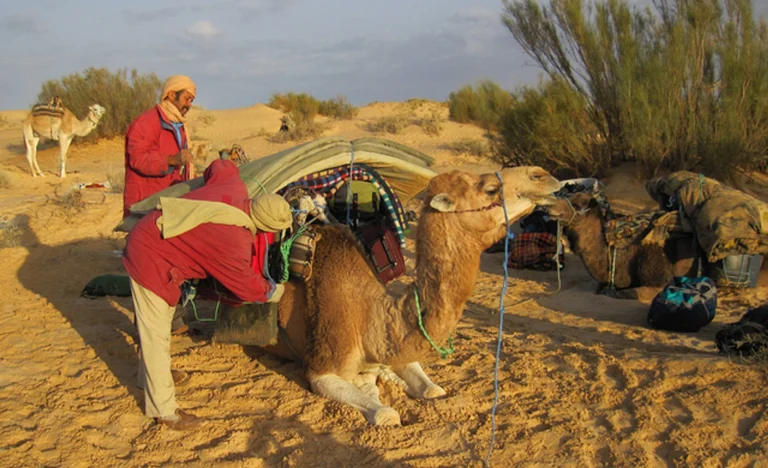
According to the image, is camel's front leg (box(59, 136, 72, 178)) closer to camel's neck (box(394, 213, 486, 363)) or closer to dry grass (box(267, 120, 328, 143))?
dry grass (box(267, 120, 328, 143))

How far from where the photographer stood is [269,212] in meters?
4.11

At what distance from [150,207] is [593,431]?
3537 mm

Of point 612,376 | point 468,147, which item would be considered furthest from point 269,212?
point 468,147

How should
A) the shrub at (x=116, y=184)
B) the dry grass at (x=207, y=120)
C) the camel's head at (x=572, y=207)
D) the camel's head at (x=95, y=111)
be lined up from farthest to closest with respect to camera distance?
the dry grass at (x=207, y=120) → the camel's head at (x=95, y=111) → the shrub at (x=116, y=184) → the camel's head at (x=572, y=207)

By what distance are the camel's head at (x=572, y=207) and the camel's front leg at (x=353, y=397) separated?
4586 millimetres

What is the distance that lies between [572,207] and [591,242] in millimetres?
496

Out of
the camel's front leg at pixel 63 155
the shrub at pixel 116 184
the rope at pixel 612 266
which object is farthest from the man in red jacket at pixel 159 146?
the camel's front leg at pixel 63 155

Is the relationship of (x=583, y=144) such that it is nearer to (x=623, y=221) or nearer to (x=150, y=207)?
(x=623, y=221)

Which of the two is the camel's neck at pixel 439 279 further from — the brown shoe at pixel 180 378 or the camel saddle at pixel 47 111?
the camel saddle at pixel 47 111

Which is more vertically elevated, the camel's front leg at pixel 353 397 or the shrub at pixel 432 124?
the shrub at pixel 432 124

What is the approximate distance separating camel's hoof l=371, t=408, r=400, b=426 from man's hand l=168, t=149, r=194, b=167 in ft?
8.64

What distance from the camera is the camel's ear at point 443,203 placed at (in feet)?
13.0

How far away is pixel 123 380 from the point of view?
484cm

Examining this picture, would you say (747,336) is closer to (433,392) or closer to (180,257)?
(433,392)
